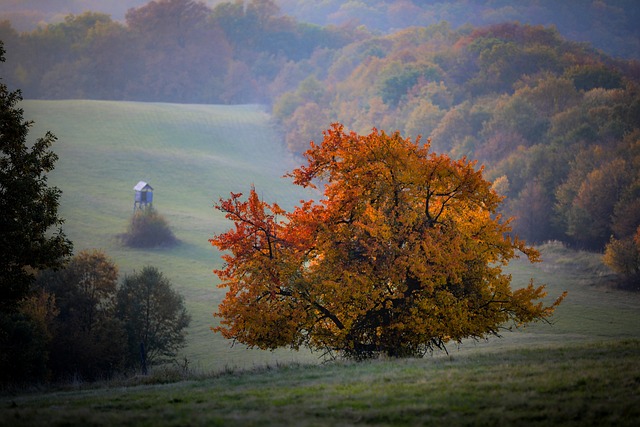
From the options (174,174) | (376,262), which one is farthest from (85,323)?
(174,174)

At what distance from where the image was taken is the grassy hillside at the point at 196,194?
1647 inches

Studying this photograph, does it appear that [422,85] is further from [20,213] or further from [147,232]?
[20,213]

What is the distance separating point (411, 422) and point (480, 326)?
13197 millimetres

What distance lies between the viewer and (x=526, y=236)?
258 feet

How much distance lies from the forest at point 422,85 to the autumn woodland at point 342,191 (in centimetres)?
40

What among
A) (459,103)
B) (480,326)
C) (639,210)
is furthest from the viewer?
(459,103)

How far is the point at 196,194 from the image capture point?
94562 millimetres

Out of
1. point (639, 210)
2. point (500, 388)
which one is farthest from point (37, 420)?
point (639, 210)

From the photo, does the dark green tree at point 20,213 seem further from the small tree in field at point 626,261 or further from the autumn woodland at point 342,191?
the small tree in field at point 626,261

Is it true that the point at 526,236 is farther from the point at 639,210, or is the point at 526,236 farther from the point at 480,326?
the point at 480,326

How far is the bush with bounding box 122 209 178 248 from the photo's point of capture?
7025 cm

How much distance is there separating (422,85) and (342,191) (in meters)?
109

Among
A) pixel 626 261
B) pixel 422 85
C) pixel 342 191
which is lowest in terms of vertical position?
pixel 626 261

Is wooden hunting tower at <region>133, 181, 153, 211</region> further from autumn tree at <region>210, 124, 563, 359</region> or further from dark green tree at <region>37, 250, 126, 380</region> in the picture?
autumn tree at <region>210, 124, 563, 359</region>
